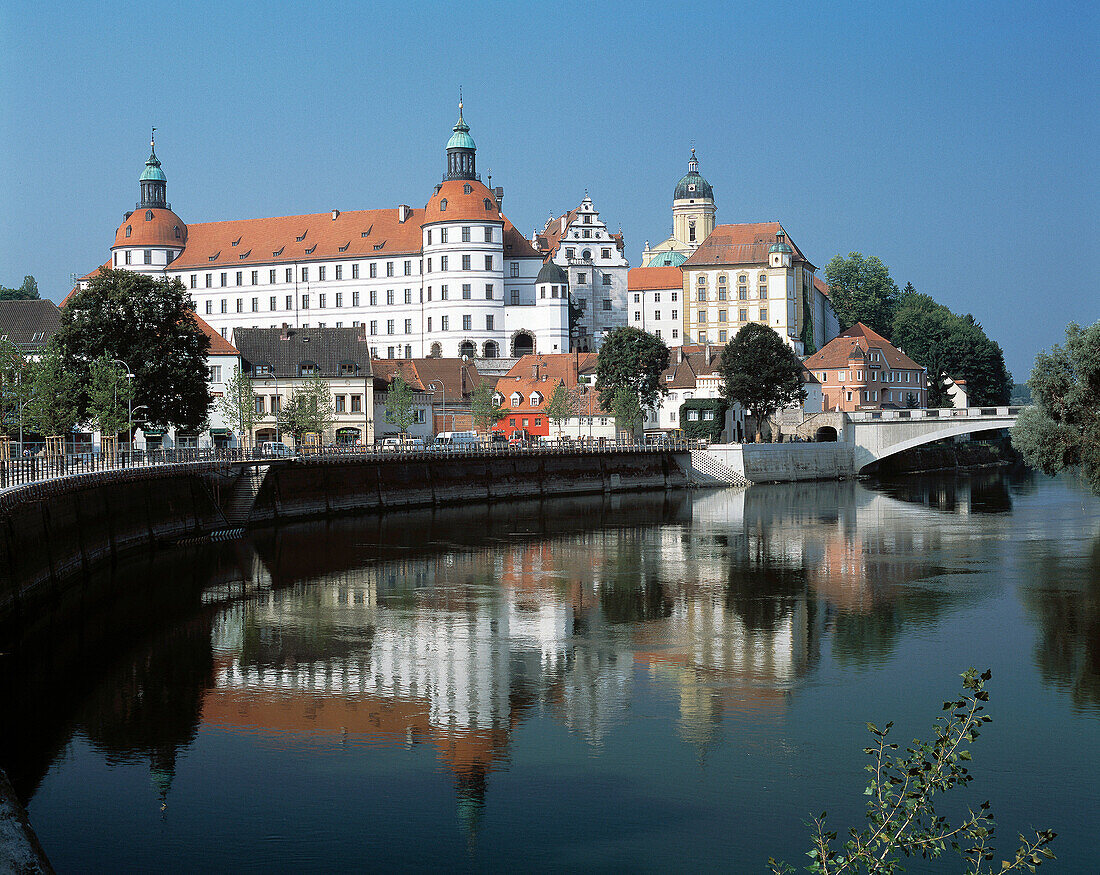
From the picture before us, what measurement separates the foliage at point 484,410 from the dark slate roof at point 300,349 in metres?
15.4

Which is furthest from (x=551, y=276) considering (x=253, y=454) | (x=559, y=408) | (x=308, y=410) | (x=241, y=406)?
(x=253, y=454)


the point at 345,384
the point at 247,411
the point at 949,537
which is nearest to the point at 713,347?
the point at 345,384

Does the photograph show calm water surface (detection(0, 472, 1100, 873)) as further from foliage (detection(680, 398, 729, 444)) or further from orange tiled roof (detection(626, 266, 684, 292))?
orange tiled roof (detection(626, 266, 684, 292))

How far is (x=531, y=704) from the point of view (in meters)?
25.3

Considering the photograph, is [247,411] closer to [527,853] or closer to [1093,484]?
[1093,484]

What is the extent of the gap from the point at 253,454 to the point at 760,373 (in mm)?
47896

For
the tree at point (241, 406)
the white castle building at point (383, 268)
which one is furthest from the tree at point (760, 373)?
the white castle building at point (383, 268)

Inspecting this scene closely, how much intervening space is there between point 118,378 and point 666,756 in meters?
46.6

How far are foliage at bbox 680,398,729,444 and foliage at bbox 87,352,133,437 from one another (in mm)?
52322

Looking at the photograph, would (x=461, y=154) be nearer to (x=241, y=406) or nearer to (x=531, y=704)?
(x=241, y=406)

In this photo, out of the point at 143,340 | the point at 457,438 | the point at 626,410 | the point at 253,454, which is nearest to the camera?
the point at 253,454

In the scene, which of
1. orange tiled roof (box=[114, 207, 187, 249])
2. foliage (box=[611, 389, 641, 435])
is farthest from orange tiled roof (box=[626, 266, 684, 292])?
orange tiled roof (box=[114, 207, 187, 249])

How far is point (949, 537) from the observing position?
54.0 meters

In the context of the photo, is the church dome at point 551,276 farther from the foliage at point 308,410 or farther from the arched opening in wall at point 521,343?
the foliage at point 308,410
